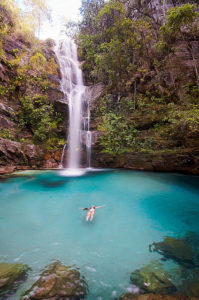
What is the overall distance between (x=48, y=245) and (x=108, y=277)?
4.47 feet

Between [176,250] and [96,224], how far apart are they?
1.83 meters

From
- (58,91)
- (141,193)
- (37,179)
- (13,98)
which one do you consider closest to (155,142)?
(141,193)

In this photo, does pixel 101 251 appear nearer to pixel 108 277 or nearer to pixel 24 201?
pixel 108 277

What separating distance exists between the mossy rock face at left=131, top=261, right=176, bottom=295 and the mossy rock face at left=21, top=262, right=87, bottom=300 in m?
0.78

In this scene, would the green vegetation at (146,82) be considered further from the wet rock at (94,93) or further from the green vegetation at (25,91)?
the green vegetation at (25,91)

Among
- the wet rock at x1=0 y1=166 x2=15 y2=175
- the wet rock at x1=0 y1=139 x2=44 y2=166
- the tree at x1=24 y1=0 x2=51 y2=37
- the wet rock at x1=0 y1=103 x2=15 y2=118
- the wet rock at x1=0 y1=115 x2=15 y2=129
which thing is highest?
the tree at x1=24 y1=0 x2=51 y2=37

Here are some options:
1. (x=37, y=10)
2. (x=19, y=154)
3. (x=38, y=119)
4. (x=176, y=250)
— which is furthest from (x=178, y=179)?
(x=37, y=10)

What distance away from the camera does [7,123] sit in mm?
9625

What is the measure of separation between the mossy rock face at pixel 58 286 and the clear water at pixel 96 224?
0.13 metres

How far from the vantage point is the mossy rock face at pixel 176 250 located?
2.46 meters

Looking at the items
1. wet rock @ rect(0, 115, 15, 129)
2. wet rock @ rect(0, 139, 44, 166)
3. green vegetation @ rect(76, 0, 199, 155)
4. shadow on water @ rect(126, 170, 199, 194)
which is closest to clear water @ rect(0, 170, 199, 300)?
shadow on water @ rect(126, 170, 199, 194)

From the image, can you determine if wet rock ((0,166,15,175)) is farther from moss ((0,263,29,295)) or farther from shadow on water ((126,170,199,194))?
shadow on water ((126,170,199,194))

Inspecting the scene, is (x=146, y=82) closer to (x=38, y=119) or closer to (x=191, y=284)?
(x=38, y=119)

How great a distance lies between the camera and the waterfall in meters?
10.8
